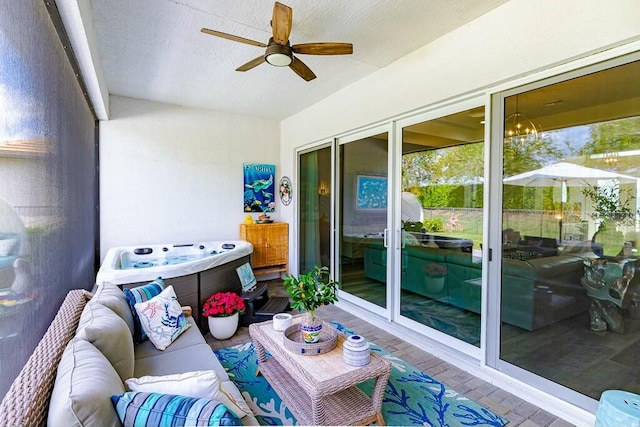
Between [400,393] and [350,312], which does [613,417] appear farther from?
[350,312]

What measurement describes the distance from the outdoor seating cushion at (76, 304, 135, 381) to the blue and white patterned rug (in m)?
0.92

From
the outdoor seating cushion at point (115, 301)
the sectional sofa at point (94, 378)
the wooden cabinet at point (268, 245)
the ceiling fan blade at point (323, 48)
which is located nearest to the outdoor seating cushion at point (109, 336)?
the sectional sofa at point (94, 378)

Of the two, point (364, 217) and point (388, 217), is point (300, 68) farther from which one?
point (364, 217)

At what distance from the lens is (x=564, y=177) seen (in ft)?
6.84

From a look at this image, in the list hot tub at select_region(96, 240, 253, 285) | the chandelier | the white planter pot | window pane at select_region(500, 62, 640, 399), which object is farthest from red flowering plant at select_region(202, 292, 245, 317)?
the chandelier

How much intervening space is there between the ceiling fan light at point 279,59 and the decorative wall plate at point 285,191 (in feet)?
9.87

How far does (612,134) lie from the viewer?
188 centimetres

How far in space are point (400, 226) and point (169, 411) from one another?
109 inches

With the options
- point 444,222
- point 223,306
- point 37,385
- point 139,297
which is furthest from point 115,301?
point 444,222

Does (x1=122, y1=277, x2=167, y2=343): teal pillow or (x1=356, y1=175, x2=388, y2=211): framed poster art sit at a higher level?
(x1=356, y1=175, x2=388, y2=211): framed poster art

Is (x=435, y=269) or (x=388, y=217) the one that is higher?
(x=388, y=217)

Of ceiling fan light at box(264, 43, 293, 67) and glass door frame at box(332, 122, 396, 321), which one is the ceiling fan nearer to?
ceiling fan light at box(264, 43, 293, 67)

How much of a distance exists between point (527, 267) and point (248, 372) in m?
2.30

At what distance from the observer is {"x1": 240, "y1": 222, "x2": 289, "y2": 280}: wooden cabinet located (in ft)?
16.9
